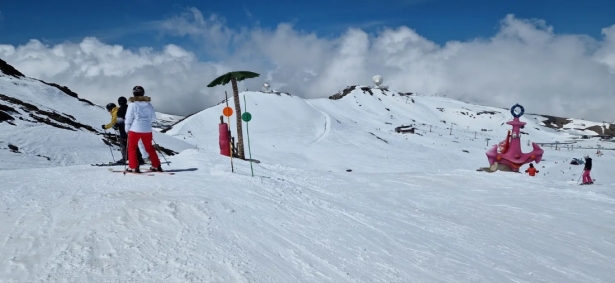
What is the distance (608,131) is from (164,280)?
171 m

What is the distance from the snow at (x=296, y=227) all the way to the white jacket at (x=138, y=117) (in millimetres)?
1144

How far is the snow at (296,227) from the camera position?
14.1 ft

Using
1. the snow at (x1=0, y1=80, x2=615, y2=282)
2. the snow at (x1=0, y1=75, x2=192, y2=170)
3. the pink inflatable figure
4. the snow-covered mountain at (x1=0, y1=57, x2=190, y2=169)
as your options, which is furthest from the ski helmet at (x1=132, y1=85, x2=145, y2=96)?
the pink inflatable figure

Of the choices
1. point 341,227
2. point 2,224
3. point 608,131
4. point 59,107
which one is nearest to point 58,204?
point 2,224

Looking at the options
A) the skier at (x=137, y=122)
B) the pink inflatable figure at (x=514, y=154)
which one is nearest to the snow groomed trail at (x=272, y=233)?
the skier at (x=137, y=122)

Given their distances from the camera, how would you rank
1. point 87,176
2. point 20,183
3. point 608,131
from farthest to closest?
1. point 608,131
2. point 87,176
3. point 20,183

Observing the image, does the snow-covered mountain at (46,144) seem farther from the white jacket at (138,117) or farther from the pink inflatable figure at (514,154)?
the pink inflatable figure at (514,154)

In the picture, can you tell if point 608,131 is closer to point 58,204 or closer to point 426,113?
point 426,113

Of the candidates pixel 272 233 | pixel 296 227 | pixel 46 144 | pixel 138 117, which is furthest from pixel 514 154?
pixel 46 144

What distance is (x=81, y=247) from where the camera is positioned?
4.32 m

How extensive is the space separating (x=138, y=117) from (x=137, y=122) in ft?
0.39

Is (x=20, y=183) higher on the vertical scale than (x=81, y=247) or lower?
higher

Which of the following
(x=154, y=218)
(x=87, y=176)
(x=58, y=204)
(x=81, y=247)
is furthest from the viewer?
(x=87, y=176)

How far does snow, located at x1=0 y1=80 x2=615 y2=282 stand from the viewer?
4.29 m
